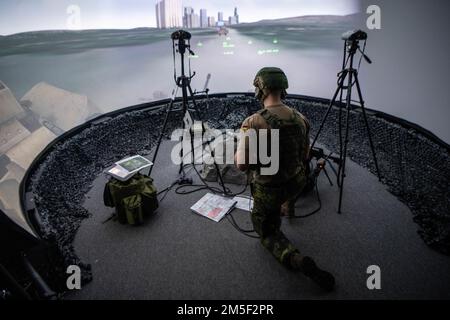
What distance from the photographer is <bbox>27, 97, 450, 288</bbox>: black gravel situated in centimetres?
192

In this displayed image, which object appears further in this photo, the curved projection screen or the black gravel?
the curved projection screen

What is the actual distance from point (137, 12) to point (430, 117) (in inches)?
156

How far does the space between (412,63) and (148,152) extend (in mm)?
3460

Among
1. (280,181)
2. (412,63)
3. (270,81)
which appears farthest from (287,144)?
(412,63)

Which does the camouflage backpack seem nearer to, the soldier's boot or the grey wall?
the soldier's boot

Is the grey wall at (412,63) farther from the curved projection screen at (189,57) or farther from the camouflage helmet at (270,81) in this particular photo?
the camouflage helmet at (270,81)

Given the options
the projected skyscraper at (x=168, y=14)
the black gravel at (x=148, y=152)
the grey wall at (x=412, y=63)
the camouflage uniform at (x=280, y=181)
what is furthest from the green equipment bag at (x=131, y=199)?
the grey wall at (x=412, y=63)

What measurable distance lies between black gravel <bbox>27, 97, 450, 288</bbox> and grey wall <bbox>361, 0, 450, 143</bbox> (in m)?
0.31

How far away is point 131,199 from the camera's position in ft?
6.77

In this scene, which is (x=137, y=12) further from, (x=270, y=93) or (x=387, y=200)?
(x=387, y=200)

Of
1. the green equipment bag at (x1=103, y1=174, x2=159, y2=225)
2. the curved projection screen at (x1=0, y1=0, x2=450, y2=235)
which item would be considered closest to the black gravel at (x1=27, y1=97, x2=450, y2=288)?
the curved projection screen at (x1=0, y1=0, x2=450, y2=235)

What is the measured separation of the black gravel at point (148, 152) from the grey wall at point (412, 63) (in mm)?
314

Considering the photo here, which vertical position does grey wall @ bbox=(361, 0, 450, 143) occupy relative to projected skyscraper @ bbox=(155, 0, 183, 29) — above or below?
below

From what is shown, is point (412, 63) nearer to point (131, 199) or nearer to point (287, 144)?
point (287, 144)
